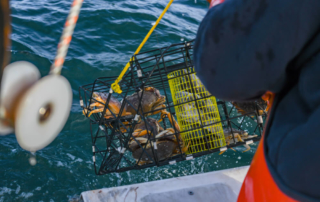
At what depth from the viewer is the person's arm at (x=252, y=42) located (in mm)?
635

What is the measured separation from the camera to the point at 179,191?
2209 mm

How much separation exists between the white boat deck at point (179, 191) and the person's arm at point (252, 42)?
62.4 inches

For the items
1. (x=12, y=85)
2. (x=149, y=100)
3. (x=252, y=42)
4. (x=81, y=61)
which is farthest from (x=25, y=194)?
(x=252, y=42)

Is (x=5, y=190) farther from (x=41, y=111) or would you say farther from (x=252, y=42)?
(x=252, y=42)

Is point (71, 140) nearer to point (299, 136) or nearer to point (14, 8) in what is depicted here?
point (299, 136)

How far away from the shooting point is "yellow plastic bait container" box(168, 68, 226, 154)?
6.89ft

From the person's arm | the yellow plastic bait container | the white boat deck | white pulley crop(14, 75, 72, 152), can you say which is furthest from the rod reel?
the white boat deck

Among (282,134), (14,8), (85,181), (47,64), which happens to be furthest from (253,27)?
(14,8)

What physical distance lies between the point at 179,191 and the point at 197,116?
1.96ft

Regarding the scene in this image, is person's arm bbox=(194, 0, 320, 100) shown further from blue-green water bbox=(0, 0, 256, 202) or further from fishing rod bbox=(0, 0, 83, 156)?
blue-green water bbox=(0, 0, 256, 202)

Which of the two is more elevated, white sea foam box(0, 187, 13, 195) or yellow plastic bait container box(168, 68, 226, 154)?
yellow plastic bait container box(168, 68, 226, 154)

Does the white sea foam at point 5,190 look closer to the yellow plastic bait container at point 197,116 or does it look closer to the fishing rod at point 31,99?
the yellow plastic bait container at point 197,116

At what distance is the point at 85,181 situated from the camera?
303 centimetres

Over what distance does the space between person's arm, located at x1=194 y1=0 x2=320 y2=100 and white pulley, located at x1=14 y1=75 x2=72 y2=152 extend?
0.37 metres
